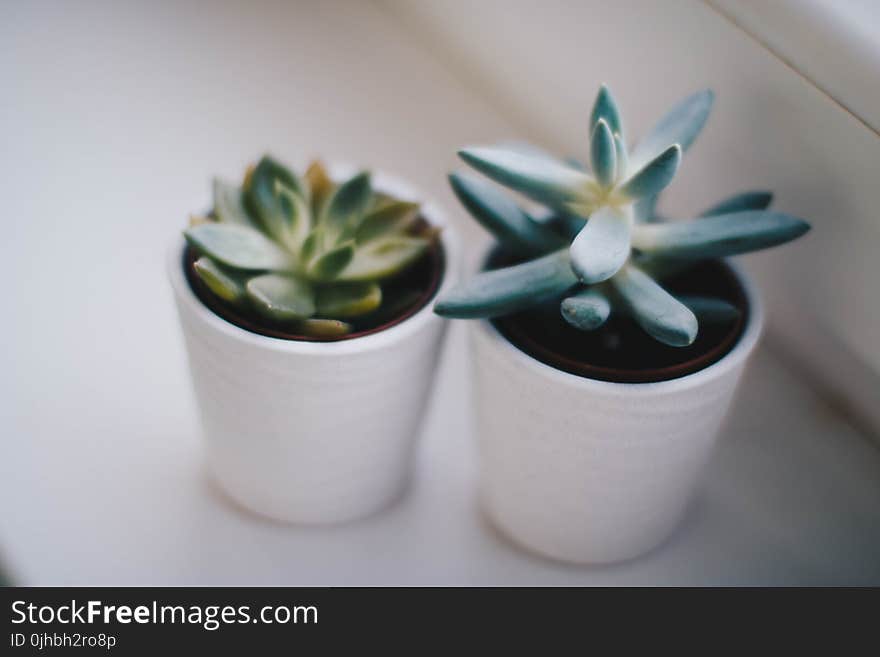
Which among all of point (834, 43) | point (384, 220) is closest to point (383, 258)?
point (384, 220)

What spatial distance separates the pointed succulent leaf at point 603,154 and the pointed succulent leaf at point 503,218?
6 cm

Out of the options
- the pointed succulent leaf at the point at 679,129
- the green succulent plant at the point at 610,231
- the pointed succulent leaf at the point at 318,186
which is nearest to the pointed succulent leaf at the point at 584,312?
the green succulent plant at the point at 610,231

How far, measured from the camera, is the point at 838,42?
0.52m

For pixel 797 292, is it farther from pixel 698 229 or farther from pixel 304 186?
pixel 304 186

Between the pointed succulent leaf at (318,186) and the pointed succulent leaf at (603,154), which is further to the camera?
the pointed succulent leaf at (318,186)

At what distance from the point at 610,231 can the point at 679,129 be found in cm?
9

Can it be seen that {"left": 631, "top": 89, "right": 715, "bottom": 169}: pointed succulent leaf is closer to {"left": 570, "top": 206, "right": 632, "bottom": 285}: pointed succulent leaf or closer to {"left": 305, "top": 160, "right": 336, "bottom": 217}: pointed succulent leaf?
{"left": 570, "top": 206, "right": 632, "bottom": 285}: pointed succulent leaf

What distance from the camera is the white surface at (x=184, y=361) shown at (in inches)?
25.8

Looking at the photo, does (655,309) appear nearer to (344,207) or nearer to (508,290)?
(508,290)

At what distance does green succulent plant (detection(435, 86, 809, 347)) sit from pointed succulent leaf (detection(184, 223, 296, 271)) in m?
0.12

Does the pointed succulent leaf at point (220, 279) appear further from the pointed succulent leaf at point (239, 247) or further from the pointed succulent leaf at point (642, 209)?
the pointed succulent leaf at point (642, 209)

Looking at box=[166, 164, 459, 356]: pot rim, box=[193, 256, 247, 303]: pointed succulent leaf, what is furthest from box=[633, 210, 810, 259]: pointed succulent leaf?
box=[193, 256, 247, 303]: pointed succulent leaf

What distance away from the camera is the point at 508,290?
21.1 inches

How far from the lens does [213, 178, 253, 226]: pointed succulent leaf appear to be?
608 millimetres
